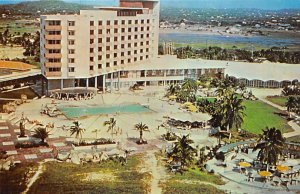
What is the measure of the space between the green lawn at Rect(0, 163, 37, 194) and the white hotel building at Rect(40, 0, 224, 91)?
166cm

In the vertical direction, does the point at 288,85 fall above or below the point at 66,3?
below

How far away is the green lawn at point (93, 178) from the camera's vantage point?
22.3 ft

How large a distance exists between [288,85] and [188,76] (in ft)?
5.20

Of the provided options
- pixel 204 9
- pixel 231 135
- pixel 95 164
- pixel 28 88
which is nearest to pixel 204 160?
pixel 231 135

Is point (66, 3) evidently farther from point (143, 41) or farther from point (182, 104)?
point (182, 104)

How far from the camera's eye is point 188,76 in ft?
29.8

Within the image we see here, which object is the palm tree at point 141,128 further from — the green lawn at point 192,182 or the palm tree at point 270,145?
the palm tree at point 270,145

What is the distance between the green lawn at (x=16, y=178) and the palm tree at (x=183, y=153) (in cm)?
175

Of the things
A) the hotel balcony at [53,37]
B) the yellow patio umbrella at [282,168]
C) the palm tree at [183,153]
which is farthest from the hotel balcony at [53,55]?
the yellow patio umbrella at [282,168]

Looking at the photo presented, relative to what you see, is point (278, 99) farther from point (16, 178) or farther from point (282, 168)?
point (16, 178)

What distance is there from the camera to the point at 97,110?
8.01 metres

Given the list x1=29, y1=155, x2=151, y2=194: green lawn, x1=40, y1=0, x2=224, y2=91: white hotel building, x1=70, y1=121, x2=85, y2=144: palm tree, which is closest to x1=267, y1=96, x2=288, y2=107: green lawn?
x1=40, y1=0, x2=224, y2=91: white hotel building

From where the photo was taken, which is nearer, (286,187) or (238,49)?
(286,187)

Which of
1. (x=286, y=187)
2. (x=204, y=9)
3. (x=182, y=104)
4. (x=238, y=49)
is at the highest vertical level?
(x=204, y=9)
